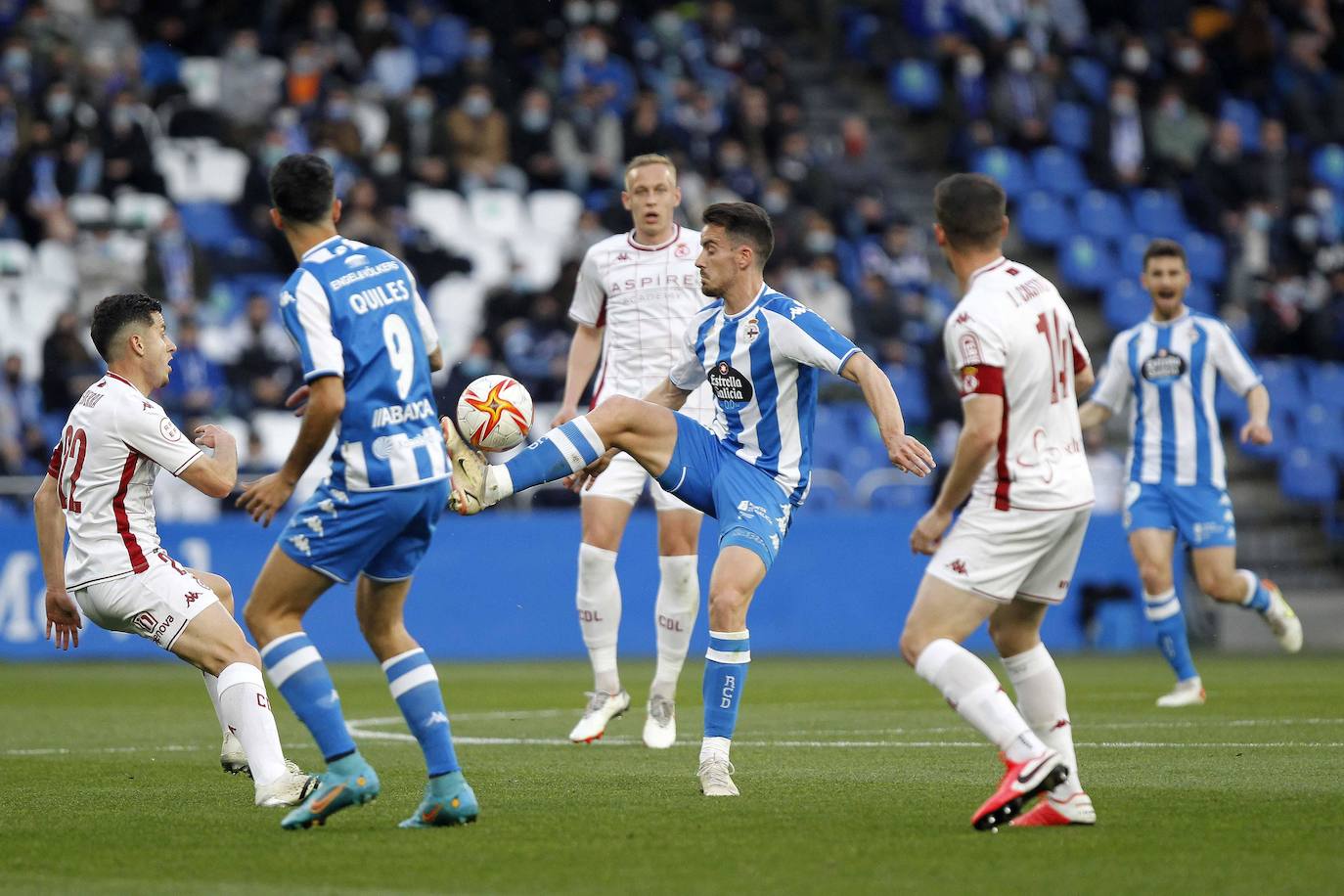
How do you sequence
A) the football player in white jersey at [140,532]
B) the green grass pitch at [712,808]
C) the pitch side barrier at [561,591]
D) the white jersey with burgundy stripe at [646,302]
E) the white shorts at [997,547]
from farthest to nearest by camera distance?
the pitch side barrier at [561,591], the white jersey with burgundy stripe at [646,302], the football player in white jersey at [140,532], the white shorts at [997,547], the green grass pitch at [712,808]

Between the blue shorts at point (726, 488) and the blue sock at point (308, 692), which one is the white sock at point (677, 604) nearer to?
the blue shorts at point (726, 488)

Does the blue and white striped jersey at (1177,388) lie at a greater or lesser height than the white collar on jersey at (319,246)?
lesser

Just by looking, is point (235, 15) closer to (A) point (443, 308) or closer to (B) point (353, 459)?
(A) point (443, 308)

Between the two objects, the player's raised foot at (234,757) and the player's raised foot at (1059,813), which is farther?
the player's raised foot at (234,757)

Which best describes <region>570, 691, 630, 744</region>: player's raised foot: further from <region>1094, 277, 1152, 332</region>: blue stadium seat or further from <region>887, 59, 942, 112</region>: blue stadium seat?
<region>887, 59, 942, 112</region>: blue stadium seat

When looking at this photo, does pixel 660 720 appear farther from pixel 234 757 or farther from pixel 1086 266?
pixel 1086 266

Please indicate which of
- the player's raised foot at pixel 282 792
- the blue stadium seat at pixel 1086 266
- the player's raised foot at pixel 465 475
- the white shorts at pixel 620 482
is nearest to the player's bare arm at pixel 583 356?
the white shorts at pixel 620 482

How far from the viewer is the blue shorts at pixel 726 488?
783 centimetres

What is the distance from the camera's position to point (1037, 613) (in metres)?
6.97

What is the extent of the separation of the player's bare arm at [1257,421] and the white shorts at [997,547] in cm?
531

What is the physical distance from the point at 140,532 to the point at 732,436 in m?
2.41

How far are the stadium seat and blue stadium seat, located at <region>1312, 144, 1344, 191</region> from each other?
247cm

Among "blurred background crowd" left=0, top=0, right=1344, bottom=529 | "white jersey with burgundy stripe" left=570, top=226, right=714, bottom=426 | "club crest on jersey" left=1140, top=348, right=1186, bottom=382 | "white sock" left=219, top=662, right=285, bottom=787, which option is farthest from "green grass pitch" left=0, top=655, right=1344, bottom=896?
"blurred background crowd" left=0, top=0, right=1344, bottom=529

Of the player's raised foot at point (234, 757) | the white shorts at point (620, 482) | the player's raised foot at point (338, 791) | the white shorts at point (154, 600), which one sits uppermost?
the white shorts at point (620, 482)
